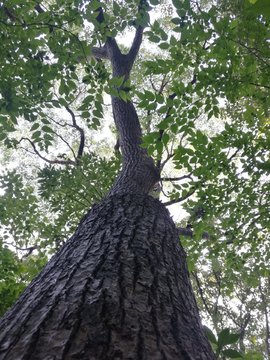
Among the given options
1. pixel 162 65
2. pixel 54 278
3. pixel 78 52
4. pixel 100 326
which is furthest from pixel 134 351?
pixel 78 52

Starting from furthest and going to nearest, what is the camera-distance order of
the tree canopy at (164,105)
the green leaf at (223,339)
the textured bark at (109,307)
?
the tree canopy at (164,105) → the green leaf at (223,339) → the textured bark at (109,307)

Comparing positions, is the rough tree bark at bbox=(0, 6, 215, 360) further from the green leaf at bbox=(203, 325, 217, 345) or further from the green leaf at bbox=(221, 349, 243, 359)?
the green leaf at bbox=(221, 349, 243, 359)

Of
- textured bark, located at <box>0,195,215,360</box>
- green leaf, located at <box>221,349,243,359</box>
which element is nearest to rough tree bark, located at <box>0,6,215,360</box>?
textured bark, located at <box>0,195,215,360</box>

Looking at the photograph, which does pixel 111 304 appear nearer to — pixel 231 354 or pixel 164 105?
pixel 231 354

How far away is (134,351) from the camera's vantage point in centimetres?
85

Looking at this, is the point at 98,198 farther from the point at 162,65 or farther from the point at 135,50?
the point at 135,50

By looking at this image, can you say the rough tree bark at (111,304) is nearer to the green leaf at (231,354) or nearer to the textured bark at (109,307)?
the textured bark at (109,307)

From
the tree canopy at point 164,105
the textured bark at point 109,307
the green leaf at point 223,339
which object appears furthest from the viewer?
the tree canopy at point 164,105

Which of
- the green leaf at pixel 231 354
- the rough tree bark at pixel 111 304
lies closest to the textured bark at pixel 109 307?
the rough tree bark at pixel 111 304

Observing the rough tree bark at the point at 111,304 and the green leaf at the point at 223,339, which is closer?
the rough tree bark at the point at 111,304

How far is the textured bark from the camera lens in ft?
2.82

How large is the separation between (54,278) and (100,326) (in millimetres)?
571

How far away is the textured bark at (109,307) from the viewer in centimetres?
86

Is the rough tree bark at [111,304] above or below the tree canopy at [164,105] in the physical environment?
below
